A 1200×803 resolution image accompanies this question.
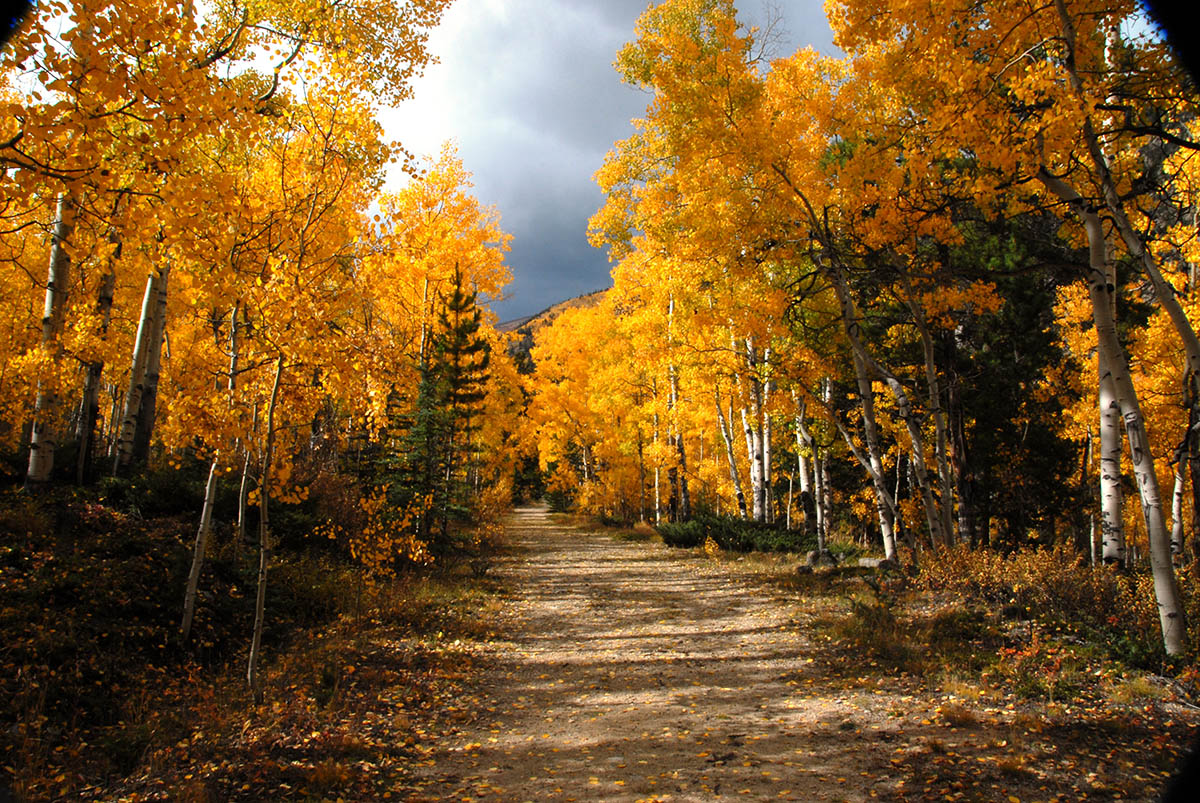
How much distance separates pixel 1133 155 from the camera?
756 cm

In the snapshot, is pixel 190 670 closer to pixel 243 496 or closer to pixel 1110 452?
pixel 243 496

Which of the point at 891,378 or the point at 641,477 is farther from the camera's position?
the point at 641,477

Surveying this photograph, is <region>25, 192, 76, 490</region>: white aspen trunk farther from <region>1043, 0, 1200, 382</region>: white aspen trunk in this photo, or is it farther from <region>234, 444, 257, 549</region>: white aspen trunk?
<region>1043, 0, 1200, 382</region>: white aspen trunk

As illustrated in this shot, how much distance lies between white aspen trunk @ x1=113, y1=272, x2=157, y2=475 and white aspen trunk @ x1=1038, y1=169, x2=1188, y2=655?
12049 millimetres

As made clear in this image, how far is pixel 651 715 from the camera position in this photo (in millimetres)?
4980

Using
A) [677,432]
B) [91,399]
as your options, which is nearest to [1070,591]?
[677,432]

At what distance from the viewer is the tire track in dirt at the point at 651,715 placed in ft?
12.4

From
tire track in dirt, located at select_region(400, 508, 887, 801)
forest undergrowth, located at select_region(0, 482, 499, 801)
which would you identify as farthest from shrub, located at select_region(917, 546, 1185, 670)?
forest undergrowth, located at select_region(0, 482, 499, 801)

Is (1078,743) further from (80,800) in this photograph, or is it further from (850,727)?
(80,800)

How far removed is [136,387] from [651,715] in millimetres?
9643

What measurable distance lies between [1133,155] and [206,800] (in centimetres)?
1133

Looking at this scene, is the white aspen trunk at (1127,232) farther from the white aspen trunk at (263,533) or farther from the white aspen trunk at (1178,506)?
the white aspen trunk at (1178,506)

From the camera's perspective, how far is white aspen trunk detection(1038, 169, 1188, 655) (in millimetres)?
4879

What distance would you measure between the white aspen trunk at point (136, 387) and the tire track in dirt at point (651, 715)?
6390 millimetres
